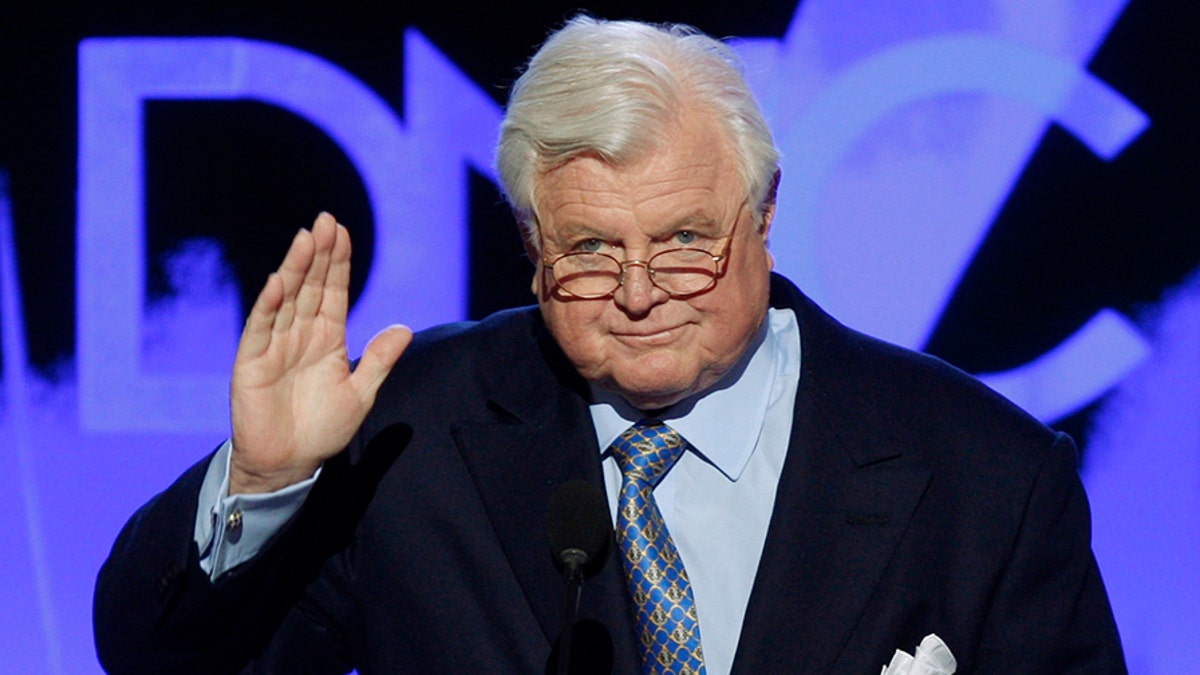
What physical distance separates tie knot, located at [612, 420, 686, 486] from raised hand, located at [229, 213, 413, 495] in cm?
37

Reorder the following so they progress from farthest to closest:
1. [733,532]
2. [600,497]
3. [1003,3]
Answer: [1003,3] → [733,532] → [600,497]

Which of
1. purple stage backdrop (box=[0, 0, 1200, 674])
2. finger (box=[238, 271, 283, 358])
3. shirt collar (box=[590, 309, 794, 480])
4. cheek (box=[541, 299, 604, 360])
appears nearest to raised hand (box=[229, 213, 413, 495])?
finger (box=[238, 271, 283, 358])

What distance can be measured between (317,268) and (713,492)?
669mm

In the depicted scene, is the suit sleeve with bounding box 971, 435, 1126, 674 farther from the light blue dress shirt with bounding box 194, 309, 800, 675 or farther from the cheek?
the cheek

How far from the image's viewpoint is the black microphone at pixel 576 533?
183cm

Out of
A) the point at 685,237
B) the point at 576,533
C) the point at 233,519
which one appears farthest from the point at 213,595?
the point at 685,237

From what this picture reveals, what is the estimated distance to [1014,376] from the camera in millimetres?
3424

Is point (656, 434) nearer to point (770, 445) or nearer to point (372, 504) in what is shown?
point (770, 445)

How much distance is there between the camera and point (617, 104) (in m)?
2.19

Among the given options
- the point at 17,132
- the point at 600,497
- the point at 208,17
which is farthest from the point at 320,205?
the point at 600,497

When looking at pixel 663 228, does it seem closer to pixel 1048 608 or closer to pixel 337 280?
pixel 337 280

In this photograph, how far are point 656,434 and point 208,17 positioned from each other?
176cm

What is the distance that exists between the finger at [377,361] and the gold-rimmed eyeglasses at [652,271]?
0.24 m

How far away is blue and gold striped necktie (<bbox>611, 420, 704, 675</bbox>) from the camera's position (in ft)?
7.11
